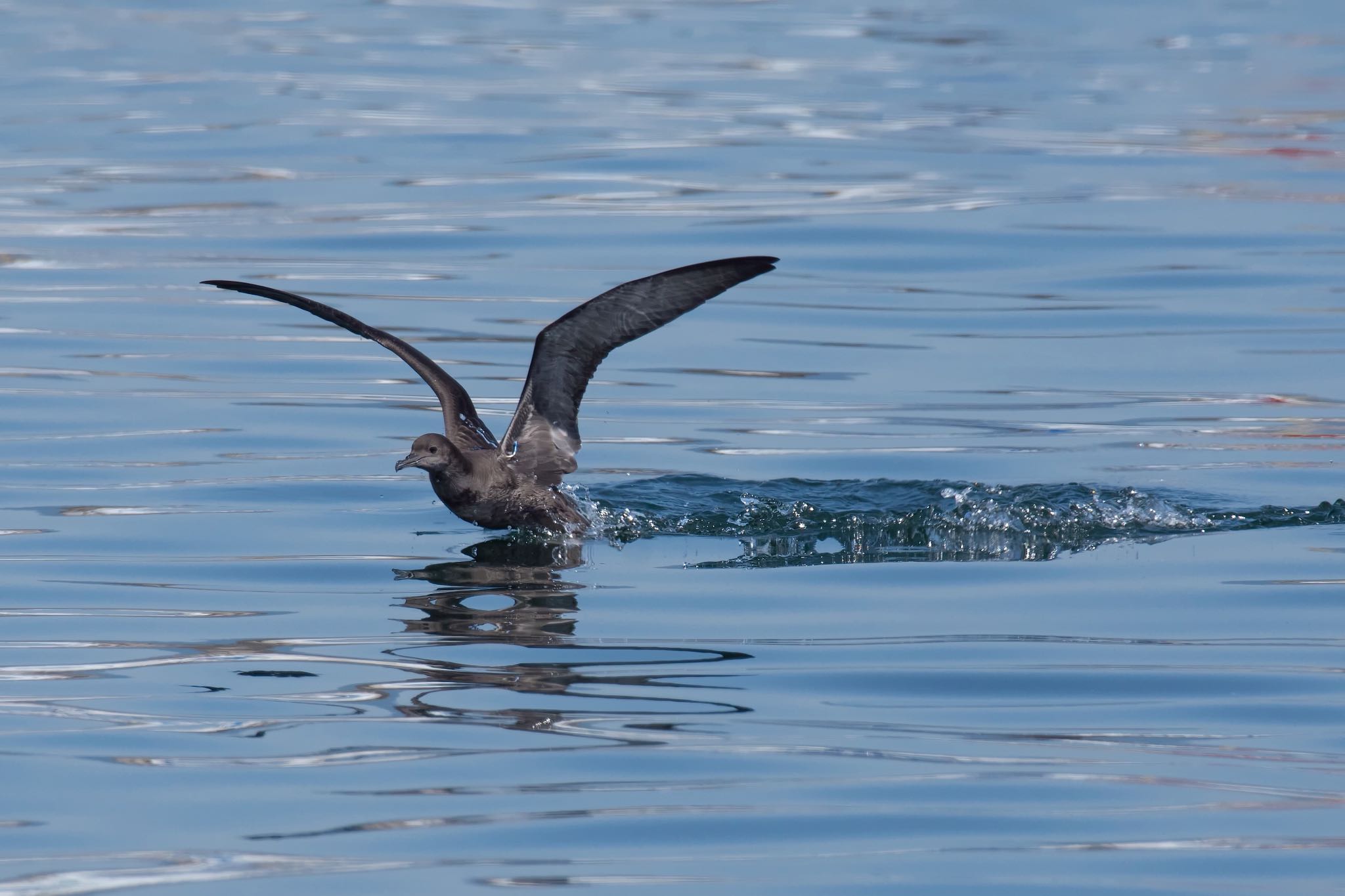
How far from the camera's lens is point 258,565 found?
8539 mm

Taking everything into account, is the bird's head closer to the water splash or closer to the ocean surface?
the ocean surface

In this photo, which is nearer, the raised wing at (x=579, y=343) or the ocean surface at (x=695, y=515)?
the ocean surface at (x=695, y=515)

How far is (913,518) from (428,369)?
2456 millimetres

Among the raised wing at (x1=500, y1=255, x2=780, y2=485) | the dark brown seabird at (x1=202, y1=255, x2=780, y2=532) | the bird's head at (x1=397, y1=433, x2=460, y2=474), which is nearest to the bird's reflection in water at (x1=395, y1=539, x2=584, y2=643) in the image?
the dark brown seabird at (x1=202, y1=255, x2=780, y2=532)

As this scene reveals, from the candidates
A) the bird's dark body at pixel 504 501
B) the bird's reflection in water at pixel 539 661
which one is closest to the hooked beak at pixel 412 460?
the bird's dark body at pixel 504 501

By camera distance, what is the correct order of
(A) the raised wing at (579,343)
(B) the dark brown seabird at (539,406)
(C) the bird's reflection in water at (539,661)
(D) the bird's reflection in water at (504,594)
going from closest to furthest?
(C) the bird's reflection in water at (539,661), (D) the bird's reflection in water at (504,594), (A) the raised wing at (579,343), (B) the dark brown seabird at (539,406)

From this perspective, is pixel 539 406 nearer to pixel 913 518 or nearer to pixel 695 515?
pixel 695 515

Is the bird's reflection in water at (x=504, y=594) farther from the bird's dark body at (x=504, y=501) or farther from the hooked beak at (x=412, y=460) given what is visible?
the hooked beak at (x=412, y=460)

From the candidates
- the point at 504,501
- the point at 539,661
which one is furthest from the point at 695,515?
the point at 539,661

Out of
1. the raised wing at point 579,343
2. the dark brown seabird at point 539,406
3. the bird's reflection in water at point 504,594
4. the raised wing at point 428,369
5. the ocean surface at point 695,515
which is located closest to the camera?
the ocean surface at point 695,515

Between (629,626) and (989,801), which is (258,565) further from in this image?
(989,801)

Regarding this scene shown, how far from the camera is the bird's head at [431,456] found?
906 cm

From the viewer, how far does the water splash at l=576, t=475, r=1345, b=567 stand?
8766 mm

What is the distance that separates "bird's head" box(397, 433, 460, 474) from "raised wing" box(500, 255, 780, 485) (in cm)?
55
